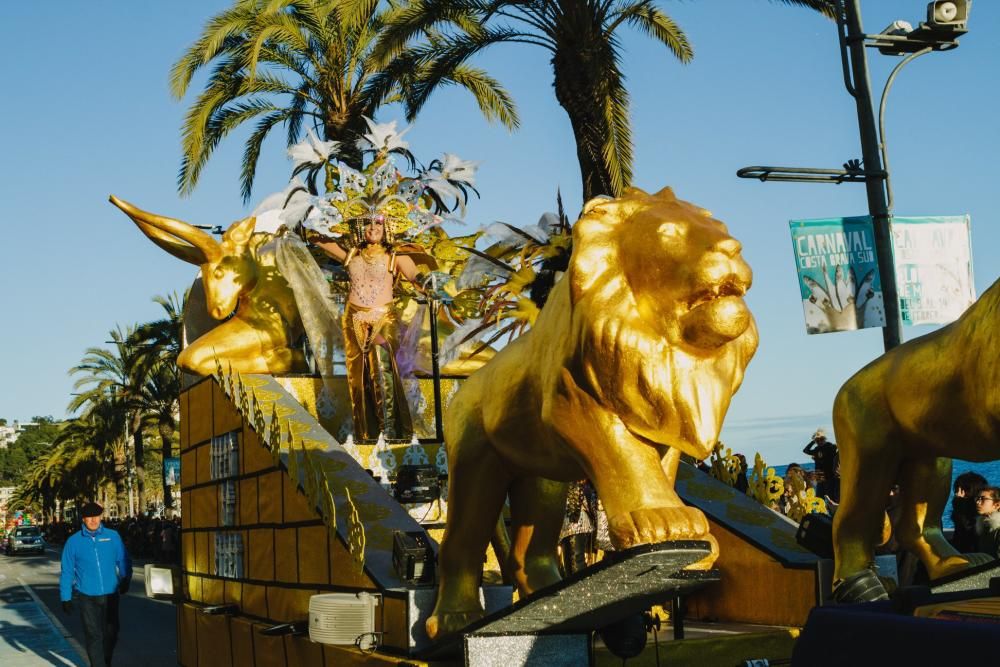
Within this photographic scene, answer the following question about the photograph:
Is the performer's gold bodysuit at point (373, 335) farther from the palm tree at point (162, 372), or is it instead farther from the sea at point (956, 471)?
the palm tree at point (162, 372)

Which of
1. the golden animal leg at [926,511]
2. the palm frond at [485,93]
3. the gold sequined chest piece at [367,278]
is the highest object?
the palm frond at [485,93]

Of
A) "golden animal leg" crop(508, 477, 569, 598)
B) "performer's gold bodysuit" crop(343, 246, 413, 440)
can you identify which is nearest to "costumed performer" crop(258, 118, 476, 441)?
"performer's gold bodysuit" crop(343, 246, 413, 440)

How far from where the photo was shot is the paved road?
1425 cm

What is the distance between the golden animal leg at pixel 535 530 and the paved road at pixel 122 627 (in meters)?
7.91

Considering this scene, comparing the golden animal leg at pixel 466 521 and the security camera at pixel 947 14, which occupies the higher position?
the security camera at pixel 947 14

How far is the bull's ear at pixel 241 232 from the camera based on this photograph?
38.4 feet

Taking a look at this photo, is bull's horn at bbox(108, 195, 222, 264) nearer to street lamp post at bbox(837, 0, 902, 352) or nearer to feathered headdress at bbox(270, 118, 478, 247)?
feathered headdress at bbox(270, 118, 478, 247)

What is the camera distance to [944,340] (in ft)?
21.0

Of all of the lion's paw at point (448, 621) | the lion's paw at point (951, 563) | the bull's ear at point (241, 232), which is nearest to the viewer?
the lion's paw at point (448, 621)

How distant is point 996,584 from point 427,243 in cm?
772

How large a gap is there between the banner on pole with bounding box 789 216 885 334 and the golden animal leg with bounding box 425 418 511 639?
16.8ft

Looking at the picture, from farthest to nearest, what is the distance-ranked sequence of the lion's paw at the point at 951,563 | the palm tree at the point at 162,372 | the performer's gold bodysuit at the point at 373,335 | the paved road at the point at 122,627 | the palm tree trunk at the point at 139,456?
the palm tree trunk at the point at 139,456 → the palm tree at the point at 162,372 → the paved road at the point at 122,627 → the performer's gold bodysuit at the point at 373,335 → the lion's paw at the point at 951,563

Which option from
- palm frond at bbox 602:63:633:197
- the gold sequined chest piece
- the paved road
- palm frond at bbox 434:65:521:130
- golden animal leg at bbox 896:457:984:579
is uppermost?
palm frond at bbox 434:65:521:130

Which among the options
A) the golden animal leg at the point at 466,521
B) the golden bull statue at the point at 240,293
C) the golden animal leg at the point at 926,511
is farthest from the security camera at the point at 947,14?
the golden animal leg at the point at 466,521
